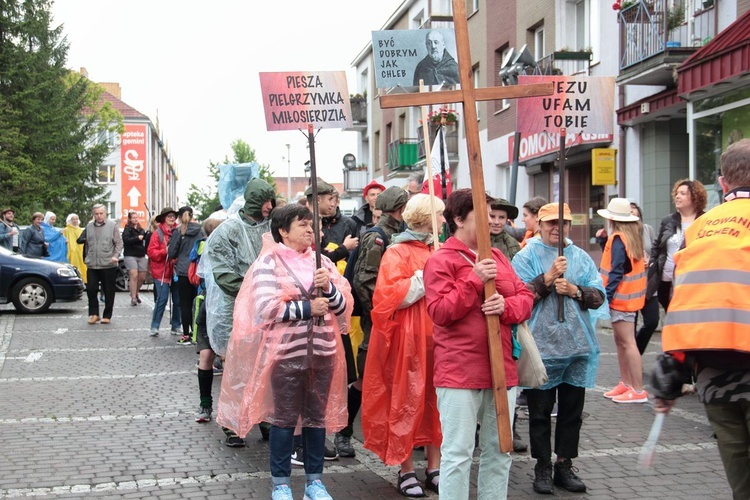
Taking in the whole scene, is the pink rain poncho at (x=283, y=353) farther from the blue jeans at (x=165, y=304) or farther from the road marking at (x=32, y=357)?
the blue jeans at (x=165, y=304)

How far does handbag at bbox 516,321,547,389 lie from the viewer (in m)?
4.67

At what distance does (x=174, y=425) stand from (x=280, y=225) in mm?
2747

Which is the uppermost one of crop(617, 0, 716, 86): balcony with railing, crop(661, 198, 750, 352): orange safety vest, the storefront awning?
crop(617, 0, 716, 86): balcony with railing

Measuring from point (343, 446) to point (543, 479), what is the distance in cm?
162

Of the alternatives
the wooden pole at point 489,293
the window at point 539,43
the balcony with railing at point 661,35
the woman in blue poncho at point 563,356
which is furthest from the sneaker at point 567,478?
the window at point 539,43

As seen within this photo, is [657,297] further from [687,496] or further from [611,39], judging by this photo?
[611,39]

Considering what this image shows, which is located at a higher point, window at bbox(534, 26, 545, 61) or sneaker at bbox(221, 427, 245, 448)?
window at bbox(534, 26, 545, 61)

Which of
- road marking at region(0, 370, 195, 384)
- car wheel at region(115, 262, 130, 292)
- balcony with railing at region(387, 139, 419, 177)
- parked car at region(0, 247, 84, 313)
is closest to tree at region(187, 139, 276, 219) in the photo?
balcony with railing at region(387, 139, 419, 177)

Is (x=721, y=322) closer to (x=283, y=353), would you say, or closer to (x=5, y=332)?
(x=283, y=353)

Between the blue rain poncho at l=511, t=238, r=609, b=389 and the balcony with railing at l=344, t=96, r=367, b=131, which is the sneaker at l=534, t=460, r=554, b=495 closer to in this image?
the blue rain poncho at l=511, t=238, r=609, b=389

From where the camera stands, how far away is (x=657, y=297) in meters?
8.89

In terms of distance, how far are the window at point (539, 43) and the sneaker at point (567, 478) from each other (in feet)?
62.2

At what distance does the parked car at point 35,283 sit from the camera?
56.2 ft

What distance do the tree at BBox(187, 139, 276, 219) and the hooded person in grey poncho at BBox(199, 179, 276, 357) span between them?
2543 inches
